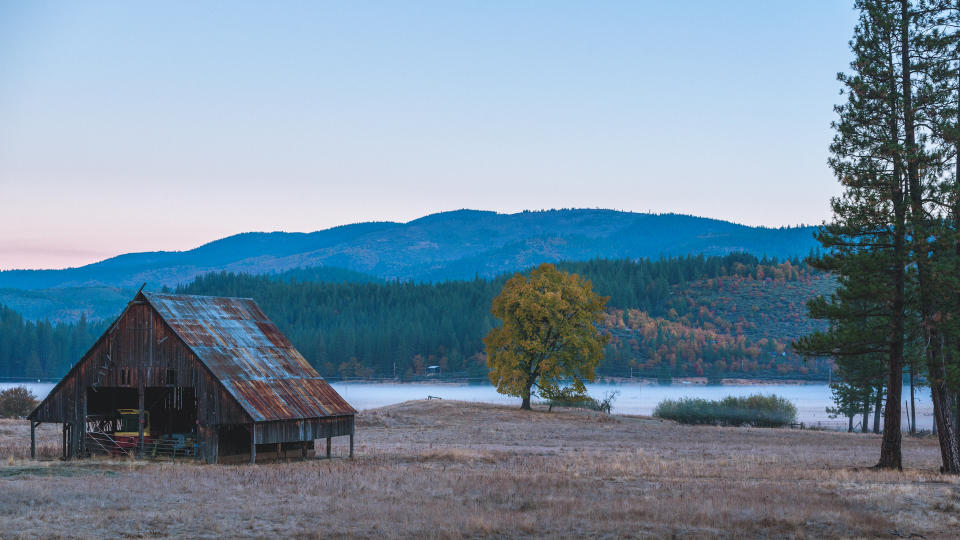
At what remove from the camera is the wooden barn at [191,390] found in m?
39.4

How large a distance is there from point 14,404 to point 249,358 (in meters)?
41.8

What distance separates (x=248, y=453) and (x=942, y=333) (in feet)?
90.9

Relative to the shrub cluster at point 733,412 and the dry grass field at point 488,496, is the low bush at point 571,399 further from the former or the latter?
the dry grass field at point 488,496

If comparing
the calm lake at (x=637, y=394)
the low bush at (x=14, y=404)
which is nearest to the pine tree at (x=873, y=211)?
the low bush at (x=14, y=404)

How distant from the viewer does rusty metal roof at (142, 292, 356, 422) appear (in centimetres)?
3966

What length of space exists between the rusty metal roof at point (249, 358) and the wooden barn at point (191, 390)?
0.06m

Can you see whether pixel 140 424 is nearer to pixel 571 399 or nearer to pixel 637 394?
pixel 571 399

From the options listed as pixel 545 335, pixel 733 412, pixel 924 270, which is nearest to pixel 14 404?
pixel 545 335

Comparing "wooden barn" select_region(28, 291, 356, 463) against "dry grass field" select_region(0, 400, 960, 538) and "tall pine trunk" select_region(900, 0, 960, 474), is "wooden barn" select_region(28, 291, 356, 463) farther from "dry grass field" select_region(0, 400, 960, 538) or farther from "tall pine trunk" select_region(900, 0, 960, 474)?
"tall pine trunk" select_region(900, 0, 960, 474)

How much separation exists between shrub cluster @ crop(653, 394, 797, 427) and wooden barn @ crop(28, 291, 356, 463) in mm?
46290

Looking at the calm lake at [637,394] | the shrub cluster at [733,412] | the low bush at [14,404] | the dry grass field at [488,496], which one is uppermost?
the dry grass field at [488,496]

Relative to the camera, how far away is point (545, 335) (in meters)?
80.1

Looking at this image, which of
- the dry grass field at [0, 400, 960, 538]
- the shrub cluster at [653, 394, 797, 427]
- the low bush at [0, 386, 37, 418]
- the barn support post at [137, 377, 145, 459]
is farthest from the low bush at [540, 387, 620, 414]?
the barn support post at [137, 377, 145, 459]

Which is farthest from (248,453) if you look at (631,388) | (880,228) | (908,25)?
(631,388)
